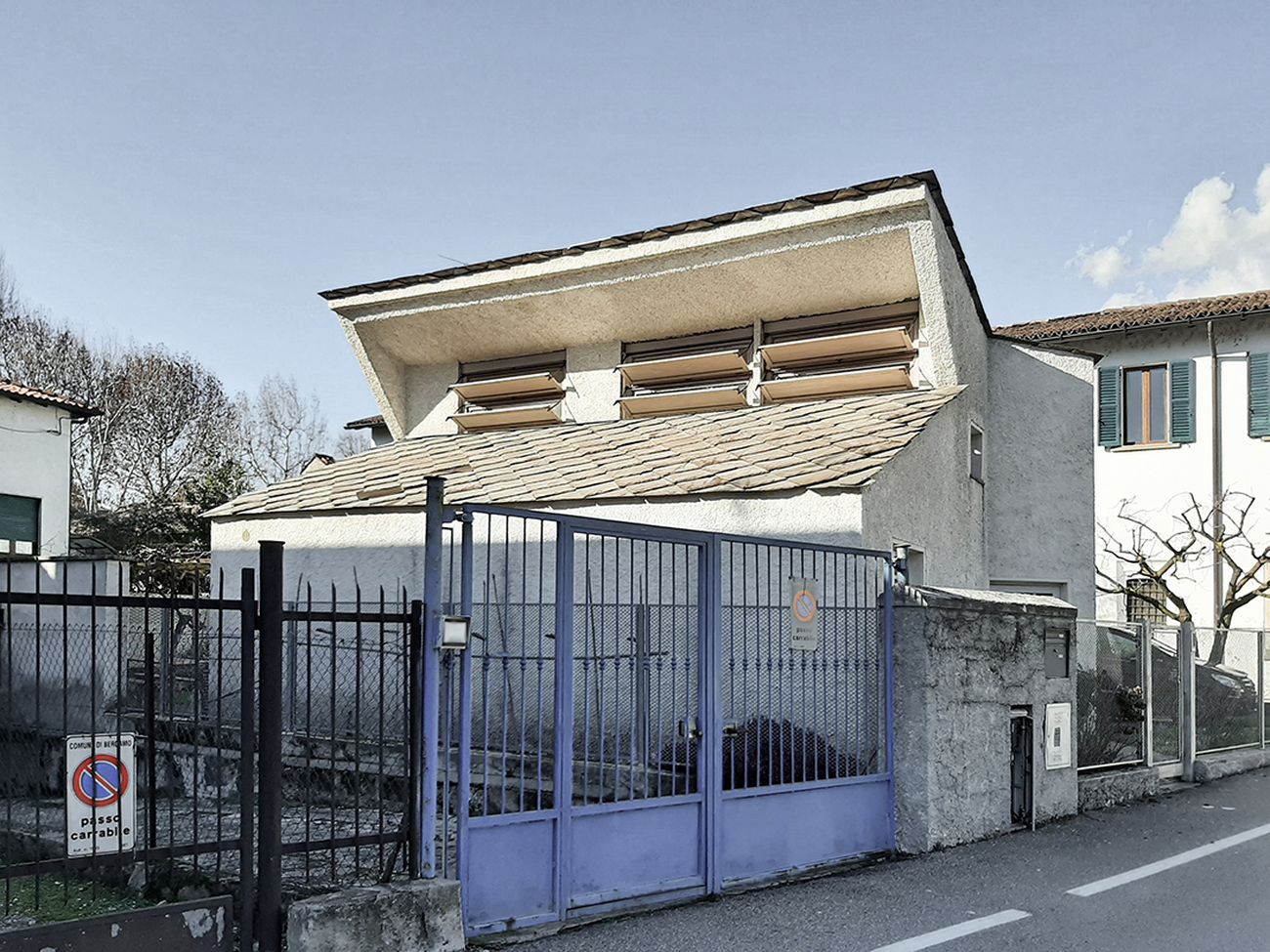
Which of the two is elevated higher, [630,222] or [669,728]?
[630,222]

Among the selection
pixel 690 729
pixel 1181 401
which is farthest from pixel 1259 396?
pixel 690 729

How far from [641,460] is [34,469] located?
608 inches

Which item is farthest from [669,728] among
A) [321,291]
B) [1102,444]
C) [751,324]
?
[1102,444]

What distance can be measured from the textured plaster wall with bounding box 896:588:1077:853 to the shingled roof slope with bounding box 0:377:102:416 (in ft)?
62.7


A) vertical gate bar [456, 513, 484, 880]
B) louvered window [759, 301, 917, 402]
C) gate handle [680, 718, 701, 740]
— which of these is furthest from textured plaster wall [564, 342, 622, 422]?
vertical gate bar [456, 513, 484, 880]

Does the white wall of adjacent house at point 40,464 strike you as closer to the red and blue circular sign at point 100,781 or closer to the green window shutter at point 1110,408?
the red and blue circular sign at point 100,781

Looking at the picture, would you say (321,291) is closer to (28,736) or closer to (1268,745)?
(28,736)

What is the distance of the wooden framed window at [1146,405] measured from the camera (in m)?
23.7

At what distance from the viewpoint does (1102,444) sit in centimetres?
2428

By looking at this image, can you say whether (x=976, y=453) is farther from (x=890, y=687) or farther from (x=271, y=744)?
(x=271, y=744)

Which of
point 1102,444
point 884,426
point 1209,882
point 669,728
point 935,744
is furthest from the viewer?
point 1102,444

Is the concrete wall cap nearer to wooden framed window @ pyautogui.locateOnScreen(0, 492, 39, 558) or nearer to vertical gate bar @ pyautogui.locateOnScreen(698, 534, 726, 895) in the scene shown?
vertical gate bar @ pyautogui.locateOnScreen(698, 534, 726, 895)

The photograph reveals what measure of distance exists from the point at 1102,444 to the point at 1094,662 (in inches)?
507

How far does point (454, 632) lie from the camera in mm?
6320
